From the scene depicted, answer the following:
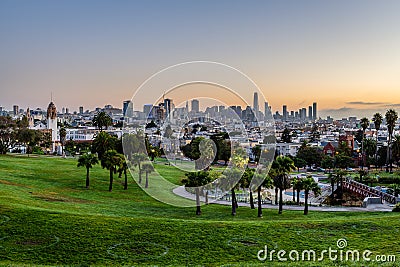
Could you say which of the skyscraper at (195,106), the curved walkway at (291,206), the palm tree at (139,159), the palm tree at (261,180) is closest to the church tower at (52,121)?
the palm tree at (139,159)

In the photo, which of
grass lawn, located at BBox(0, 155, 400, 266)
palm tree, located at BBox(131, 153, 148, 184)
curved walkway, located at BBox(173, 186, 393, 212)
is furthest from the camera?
palm tree, located at BBox(131, 153, 148, 184)

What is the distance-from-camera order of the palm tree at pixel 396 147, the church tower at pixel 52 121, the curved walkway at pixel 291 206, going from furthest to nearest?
the church tower at pixel 52 121, the palm tree at pixel 396 147, the curved walkway at pixel 291 206

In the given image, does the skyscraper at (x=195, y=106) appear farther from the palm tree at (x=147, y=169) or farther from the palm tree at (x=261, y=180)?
the palm tree at (x=147, y=169)

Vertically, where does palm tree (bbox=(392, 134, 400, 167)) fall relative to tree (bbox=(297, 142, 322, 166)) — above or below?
above

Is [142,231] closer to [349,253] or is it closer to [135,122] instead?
[135,122]

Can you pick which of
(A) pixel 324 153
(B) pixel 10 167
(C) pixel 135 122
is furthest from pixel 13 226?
(A) pixel 324 153

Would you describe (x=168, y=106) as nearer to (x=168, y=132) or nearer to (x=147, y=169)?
(x=168, y=132)

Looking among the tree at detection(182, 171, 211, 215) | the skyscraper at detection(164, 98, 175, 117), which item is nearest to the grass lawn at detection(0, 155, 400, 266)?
the tree at detection(182, 171, 211, 215)

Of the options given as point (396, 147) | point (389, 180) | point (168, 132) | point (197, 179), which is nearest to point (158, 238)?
point (197, 179)

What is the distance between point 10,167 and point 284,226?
110 ft

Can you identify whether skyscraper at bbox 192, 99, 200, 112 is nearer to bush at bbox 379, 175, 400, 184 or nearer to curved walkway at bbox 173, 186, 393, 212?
curved walkway at bbox 173, 186, 393, 212

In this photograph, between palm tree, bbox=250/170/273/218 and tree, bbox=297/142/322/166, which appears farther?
tree, bbox=297/142/322/166

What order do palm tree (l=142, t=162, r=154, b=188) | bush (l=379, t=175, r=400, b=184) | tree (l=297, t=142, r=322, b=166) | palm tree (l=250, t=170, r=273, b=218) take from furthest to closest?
1. tree (l=297, t=142, r=322, b=166)
2. bush (l=379, t=175, r=400, b=184)
3. palm tree (l=142, t=162, r=154, b=188)
4. palm tree (l=250, t=170, r=273, b=218)

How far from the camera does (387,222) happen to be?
23734 millimetres
